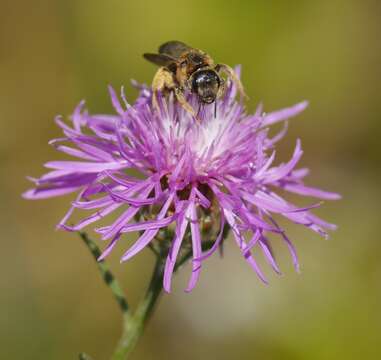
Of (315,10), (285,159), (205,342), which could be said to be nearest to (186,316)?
(205,342)

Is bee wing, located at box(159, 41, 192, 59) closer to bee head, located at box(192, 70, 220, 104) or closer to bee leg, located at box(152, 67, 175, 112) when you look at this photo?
bee leg, located at box(152, 67, 175, 112)

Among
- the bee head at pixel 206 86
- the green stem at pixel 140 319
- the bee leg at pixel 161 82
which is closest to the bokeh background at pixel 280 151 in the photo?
the green stem at pixel 140 319

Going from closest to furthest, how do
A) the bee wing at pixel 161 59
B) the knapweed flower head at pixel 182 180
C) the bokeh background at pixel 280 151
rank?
1. the knapweed flower head at pixel 182 180
2. the bee wing at pixel 161 59
3. the bokeh background at pixel 280 151

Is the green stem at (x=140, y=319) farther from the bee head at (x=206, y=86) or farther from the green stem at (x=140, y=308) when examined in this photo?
the bee head at (x=206, y=86)

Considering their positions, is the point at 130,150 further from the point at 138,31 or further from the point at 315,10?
the point at 315,10

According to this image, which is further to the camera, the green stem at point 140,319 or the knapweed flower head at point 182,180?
the green stem at point 140,319
